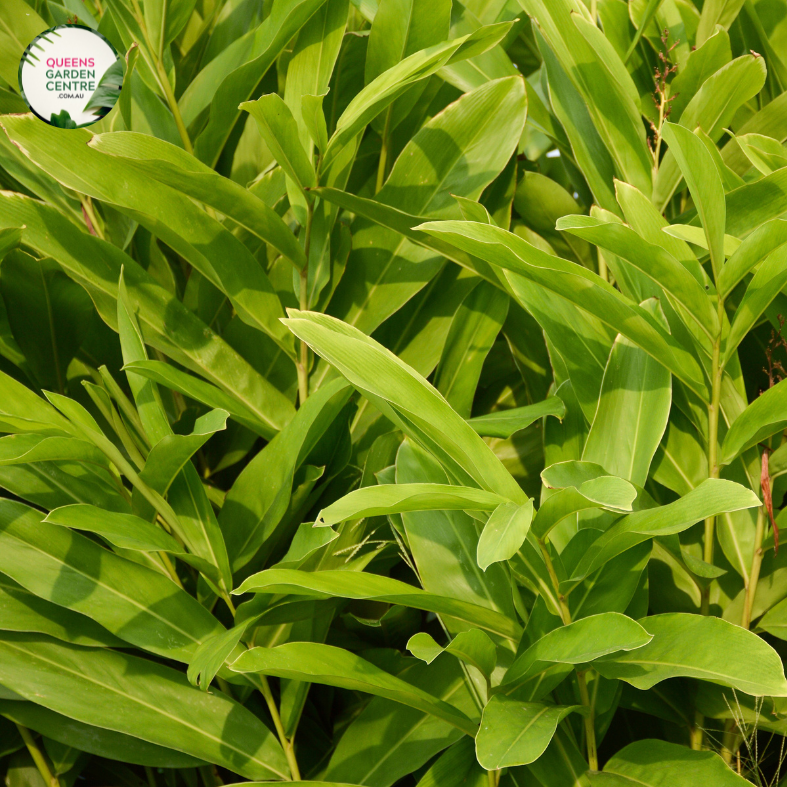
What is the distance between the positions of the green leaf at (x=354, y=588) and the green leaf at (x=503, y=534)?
0.26ft

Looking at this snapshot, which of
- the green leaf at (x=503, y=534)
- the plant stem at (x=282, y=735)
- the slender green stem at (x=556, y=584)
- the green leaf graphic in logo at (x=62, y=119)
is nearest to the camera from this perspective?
the green leaf at (x=503, y=534)

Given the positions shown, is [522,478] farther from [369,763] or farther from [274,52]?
[274,52]

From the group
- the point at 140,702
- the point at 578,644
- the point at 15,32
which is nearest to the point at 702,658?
the point at 578,644

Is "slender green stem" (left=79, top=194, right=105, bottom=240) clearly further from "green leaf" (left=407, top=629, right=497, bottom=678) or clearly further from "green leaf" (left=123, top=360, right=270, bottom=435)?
"green leaf" (left=407, top=629, right=497, bottom=678)

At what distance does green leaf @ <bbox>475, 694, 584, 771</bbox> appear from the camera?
16.1 inches

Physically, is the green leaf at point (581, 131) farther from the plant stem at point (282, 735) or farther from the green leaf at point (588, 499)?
the plant stem at point (282, 735)

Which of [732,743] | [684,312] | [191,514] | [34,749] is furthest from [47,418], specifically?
[732,743]

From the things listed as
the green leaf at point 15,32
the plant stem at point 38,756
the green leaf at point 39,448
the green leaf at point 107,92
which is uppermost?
the green leaf at point 15,32

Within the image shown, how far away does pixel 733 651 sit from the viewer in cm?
40

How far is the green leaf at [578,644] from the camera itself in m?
0.39

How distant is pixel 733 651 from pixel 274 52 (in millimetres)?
534

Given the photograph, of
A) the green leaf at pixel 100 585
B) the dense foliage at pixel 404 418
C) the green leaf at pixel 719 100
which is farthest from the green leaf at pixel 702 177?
the green leaf at pixel 100 585

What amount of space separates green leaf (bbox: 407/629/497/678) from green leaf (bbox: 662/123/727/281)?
28 centimetres

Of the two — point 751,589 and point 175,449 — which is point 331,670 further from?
point 751,589
